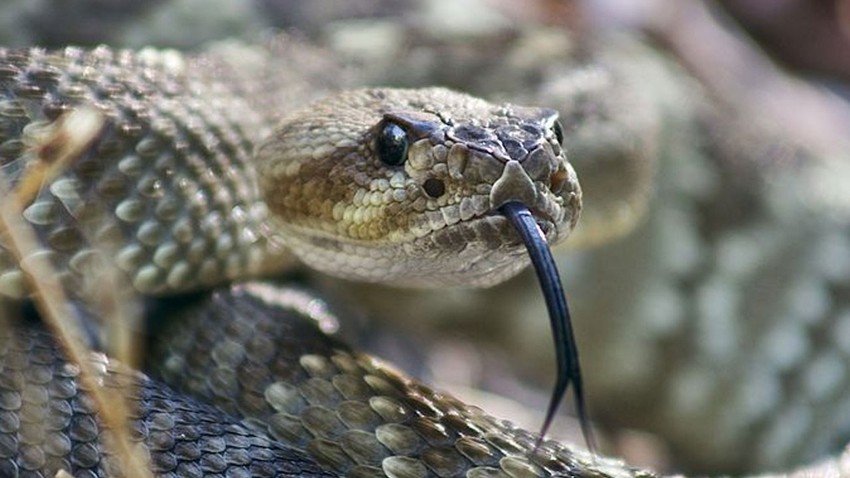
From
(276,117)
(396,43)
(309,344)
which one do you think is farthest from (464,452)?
(396,43)

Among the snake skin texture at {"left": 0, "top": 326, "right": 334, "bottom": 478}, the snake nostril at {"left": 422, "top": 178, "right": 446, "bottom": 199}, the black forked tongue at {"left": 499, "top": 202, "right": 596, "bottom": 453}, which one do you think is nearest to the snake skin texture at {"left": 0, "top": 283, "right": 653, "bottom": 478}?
the snake skin texture at {"left": 0, "top": 326, "right": 334, "bottom": 478}

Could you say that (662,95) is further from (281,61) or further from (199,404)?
(199,404)

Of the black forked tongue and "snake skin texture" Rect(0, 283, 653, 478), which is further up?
the black forked tongue

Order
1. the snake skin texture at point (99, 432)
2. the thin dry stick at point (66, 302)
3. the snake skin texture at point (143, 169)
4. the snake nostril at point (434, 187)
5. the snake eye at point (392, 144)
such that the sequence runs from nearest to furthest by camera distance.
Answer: the thin dry stick at point (66, 302)
the snake skin texture at point (99, 432)
the snake nostril at point (434, 187)
the snake eye at point (392, 144)
the snake skin texture at point (143, 169)

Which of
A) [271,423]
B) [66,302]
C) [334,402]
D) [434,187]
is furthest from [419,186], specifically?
[66,302]

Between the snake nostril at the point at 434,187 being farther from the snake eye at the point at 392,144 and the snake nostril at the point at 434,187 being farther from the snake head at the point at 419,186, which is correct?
the snake eye at the point at 392,144

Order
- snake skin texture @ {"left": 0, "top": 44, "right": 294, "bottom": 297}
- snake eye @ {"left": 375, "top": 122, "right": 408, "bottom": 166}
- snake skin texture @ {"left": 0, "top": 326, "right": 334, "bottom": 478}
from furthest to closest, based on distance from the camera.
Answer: snake skin texture @ {"left": 0, "top": 44, "right": 294, "bottom": 297} → snake eye @ {"left": 375, "top": 122, "right": 408, "bottom": 166} → snake skin texture @ {"left": 0, "top": 326, "right": 334, "bottom": 478}

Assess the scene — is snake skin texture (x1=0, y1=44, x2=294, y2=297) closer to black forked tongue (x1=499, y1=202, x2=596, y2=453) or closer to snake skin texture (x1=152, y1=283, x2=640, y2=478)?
snake skin texture (x1=152, y1=283, x2=640, y2=478)

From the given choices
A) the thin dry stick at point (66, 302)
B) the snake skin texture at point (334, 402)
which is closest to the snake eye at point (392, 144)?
the snake skin texture at point (334, 402)
